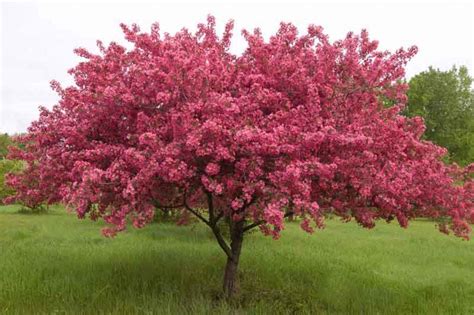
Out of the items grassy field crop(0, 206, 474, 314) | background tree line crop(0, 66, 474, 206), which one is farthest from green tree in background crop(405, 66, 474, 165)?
grassy field crop(0, 206, 474, 314)

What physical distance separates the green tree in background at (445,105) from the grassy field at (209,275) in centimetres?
3791

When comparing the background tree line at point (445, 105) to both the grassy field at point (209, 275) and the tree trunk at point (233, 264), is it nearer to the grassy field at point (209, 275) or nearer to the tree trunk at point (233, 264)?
the grassy field at point (209, 275)

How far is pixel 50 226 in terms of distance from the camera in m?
21.1

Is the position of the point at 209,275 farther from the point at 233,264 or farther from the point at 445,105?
the point at 445,105

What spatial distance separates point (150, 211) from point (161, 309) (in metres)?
2.35

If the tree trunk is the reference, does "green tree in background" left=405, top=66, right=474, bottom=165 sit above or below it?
above

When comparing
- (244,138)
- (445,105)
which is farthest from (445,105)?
(244,138)

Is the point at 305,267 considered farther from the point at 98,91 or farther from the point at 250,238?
the point at 98,91

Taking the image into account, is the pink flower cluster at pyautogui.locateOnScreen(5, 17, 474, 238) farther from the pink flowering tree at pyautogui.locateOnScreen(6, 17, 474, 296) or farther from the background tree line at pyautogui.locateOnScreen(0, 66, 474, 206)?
the background tree line at pyautogui.locateOnScreen(0, 66, 474, 206)

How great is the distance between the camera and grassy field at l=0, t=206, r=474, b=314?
938cm

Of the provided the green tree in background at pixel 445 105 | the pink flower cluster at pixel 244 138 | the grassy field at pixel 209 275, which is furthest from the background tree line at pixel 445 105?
the pink flower cluster at pixel 244 138

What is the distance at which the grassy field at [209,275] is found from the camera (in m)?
9.38

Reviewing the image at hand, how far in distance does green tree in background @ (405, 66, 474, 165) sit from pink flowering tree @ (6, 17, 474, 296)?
157ft

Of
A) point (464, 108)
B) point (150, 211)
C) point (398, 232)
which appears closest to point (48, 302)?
point (150, 211)
